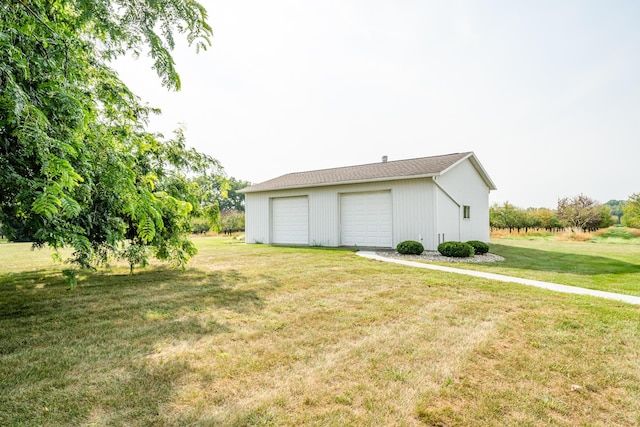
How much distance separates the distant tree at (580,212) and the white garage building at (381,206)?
1960 cm

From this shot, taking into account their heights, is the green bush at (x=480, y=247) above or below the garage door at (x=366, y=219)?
below

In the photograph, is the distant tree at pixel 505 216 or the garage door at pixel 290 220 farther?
the distant tree at pixel 505 216

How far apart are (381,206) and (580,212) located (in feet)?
92.0

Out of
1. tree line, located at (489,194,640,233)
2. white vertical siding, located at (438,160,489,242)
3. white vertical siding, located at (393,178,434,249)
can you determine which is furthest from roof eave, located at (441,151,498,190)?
tree line, located at (489,194,640,233)

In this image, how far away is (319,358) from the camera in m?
2.93

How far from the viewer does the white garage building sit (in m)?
12.5

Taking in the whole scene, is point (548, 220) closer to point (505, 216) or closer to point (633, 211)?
point (505, 216)

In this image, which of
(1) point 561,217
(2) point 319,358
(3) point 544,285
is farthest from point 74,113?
(1) point 561,217

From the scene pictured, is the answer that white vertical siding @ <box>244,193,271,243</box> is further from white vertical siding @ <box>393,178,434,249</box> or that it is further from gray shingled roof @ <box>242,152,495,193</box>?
white vertical siding @ <box>393,178,434,249</box>

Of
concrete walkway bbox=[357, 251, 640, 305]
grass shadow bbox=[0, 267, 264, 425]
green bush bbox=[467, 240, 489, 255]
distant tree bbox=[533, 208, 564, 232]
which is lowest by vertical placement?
concrete walkway bbox=[357, 251, 640, 305]

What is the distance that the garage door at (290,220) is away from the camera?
15.8 meters

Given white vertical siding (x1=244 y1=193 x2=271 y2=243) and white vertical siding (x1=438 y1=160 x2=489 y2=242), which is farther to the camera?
white vertical siding (x1=244 y1=193 x2=271 y2=243)

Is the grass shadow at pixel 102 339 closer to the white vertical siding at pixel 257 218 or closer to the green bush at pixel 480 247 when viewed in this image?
the green bush at pixel 480 247

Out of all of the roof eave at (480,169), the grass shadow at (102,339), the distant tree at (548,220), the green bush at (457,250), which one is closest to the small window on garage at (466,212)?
the roof eave at (480,169)
